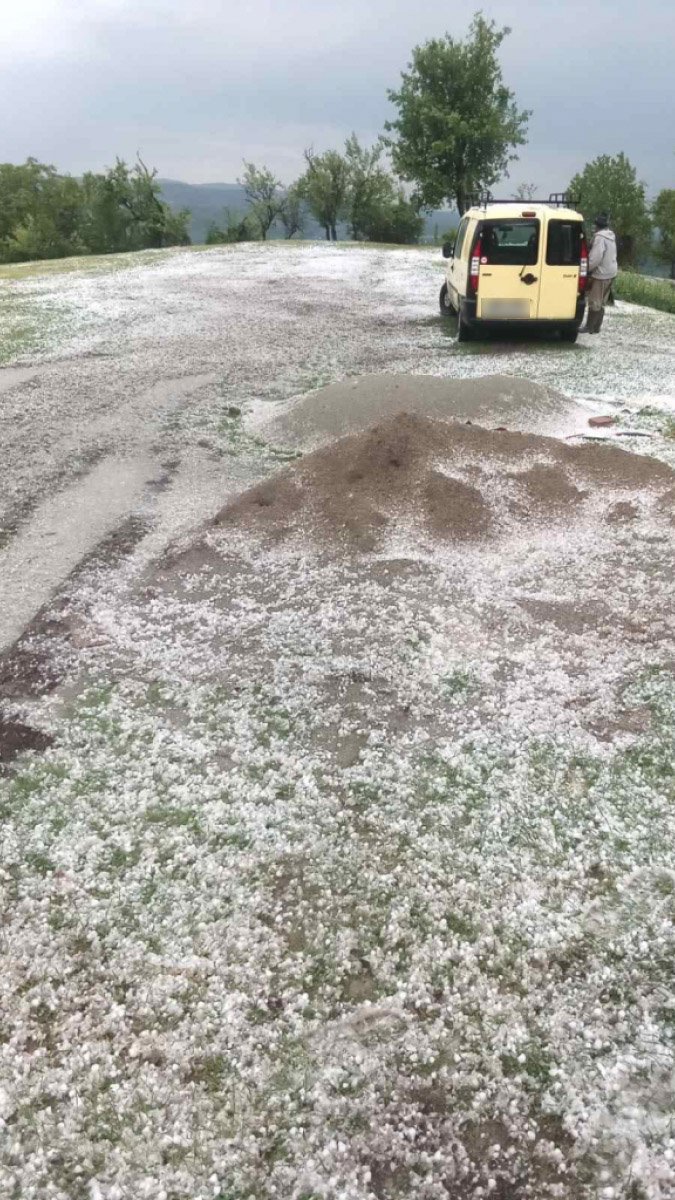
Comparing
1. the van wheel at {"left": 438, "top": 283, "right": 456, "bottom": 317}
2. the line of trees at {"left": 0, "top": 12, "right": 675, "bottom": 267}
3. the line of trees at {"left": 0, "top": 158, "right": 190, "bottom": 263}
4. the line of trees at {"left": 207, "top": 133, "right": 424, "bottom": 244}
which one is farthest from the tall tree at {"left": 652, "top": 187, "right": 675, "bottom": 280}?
the van wheel at {"left": 438, "top": 283, "right": 456, "bottom": 317}

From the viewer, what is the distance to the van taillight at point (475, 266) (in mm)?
13906

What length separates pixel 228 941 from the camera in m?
3.32

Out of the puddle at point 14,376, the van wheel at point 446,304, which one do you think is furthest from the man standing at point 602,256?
the puddle at point 14,376

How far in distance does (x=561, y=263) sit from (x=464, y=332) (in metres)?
2.45

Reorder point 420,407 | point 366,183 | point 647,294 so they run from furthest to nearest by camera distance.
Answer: point 366,183 → point 647,294 → point 420,407

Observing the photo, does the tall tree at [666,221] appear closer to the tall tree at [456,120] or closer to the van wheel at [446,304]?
the tall tree at [456,120]

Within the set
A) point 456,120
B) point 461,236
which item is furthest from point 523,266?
point 456,120

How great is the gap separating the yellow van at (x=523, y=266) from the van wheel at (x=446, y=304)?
10.2 ft

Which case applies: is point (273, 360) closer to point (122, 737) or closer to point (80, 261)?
point (122, 737)

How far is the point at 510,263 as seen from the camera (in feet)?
46.0

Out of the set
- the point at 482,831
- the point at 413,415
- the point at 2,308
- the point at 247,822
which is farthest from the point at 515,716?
the point at 2,308

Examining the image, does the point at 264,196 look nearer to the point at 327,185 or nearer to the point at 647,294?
the point at 327,185

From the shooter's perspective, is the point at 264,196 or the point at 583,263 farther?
the point at 264,196

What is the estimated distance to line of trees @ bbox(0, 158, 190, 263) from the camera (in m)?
57.7
